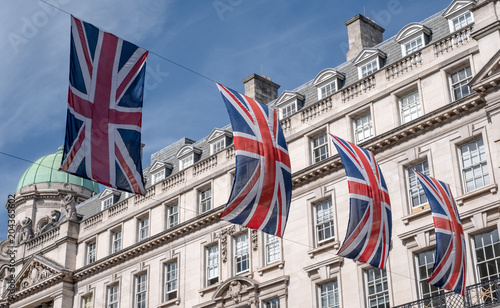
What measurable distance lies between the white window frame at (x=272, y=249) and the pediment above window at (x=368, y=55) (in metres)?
8.72

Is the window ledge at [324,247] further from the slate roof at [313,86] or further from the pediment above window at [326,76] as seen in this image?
the pediment above window at [326,76]

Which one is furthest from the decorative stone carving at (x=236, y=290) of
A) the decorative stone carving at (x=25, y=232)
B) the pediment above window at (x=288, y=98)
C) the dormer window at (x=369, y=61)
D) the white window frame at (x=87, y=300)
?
the decorative stone carving at (x=25, y=232)

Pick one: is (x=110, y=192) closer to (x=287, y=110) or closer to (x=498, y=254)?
(x=287, y=110)

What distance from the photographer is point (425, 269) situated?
96.2 ft

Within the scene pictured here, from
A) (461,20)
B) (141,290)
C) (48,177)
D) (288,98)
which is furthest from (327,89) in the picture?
(48,177)

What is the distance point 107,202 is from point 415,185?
23430 millimetres

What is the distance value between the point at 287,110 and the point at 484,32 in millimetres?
11410

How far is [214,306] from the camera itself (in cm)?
3716

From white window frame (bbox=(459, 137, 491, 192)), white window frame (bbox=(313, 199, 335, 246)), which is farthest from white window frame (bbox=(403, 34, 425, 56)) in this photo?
white window frame (bbox=(313, 199, 335, 246))

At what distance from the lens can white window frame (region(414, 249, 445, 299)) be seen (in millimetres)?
28734

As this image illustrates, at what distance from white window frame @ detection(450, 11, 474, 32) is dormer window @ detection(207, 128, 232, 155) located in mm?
13359

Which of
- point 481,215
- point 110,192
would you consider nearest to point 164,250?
point 110,192

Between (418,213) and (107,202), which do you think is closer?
(418,213)

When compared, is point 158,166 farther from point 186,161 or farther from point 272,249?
point 272,249
